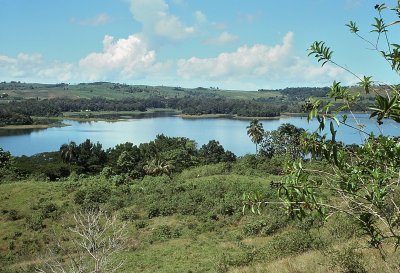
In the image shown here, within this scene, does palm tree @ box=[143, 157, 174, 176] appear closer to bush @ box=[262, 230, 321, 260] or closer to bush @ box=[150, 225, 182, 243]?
bush @ box=[150, 225, 182, 243]

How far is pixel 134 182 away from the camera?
173 ft

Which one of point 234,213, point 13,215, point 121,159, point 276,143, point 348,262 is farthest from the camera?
point 276,143

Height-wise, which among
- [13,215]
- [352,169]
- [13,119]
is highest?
[352,169]

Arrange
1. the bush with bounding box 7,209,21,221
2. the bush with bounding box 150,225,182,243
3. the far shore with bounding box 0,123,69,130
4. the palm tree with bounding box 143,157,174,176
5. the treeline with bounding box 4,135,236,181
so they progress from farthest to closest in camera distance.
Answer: the far shore with bounding box 0,123,69,130 < the treeline with bounding box 4,135,236,181 < the palm tree with bounding box 143,157,174,176 < the bush with bounding box 7,209,21,221 < the bush with bounding box 150,225,182,243

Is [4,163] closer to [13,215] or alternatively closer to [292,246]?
[13,215]

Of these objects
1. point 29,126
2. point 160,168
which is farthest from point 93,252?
point 29,126

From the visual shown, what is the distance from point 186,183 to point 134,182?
8.26m

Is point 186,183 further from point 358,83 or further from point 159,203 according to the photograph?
point 358,83

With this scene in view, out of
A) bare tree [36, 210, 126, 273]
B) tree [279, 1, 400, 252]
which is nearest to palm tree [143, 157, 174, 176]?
bare tree [36, 210, 126, 273]

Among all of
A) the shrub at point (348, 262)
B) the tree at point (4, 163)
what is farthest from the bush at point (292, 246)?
the tree at point (4, 163)

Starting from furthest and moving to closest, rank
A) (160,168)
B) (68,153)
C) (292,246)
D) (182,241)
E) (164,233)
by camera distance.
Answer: (68,153), (160,168), (164,233), (182,241), (292,246)

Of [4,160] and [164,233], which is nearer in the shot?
Answer: [164,233]

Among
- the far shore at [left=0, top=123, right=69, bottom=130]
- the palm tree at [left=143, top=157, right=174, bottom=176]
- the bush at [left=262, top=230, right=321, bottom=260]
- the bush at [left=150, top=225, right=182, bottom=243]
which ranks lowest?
the far shore at [left=0, top=123, right=69, bottom=130]

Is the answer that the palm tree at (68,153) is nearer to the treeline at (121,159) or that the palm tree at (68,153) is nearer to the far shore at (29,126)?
the treeline at (121,159)
